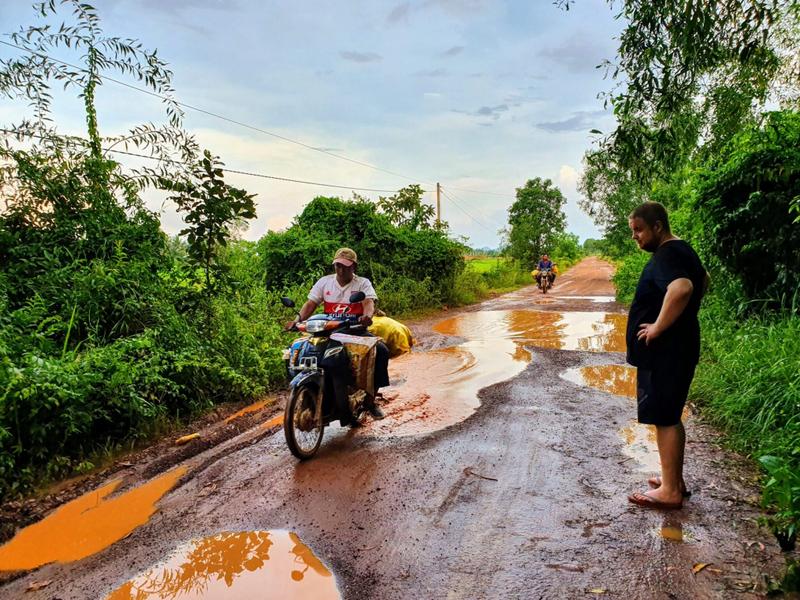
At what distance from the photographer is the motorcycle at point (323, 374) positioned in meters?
4.47

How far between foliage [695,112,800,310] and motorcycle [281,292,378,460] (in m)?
5.20

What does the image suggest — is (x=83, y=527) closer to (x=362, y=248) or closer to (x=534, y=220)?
(x=362, y=248)

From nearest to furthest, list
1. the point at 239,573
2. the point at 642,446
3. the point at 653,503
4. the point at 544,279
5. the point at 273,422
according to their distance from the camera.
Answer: the point at 239,573 → the point at 653,503 → the point at 642,446 → the point at 273,422 → the point at 544,279

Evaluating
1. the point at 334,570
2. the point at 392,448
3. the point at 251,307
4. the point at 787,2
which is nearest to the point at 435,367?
the point at 251,307

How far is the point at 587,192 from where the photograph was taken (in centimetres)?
3112

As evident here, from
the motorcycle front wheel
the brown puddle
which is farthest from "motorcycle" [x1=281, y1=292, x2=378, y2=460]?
the brown puddle

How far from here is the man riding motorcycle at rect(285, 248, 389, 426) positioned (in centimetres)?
519

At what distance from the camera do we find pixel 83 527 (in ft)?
11.9

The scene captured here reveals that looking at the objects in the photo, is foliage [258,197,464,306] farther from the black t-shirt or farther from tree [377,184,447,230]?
the black t-shirt

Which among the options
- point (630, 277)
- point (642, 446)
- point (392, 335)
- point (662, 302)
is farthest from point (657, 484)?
point (630, 277)

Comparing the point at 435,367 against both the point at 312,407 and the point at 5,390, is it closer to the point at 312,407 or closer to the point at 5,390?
the point at 312,407

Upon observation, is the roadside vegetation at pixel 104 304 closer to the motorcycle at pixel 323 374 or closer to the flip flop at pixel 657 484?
the motorcycle at pixel 323 374

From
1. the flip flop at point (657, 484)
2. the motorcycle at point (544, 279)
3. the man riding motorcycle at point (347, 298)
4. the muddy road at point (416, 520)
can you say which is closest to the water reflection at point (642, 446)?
the muddy road at point (416, 520)

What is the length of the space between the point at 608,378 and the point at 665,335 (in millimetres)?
4116
